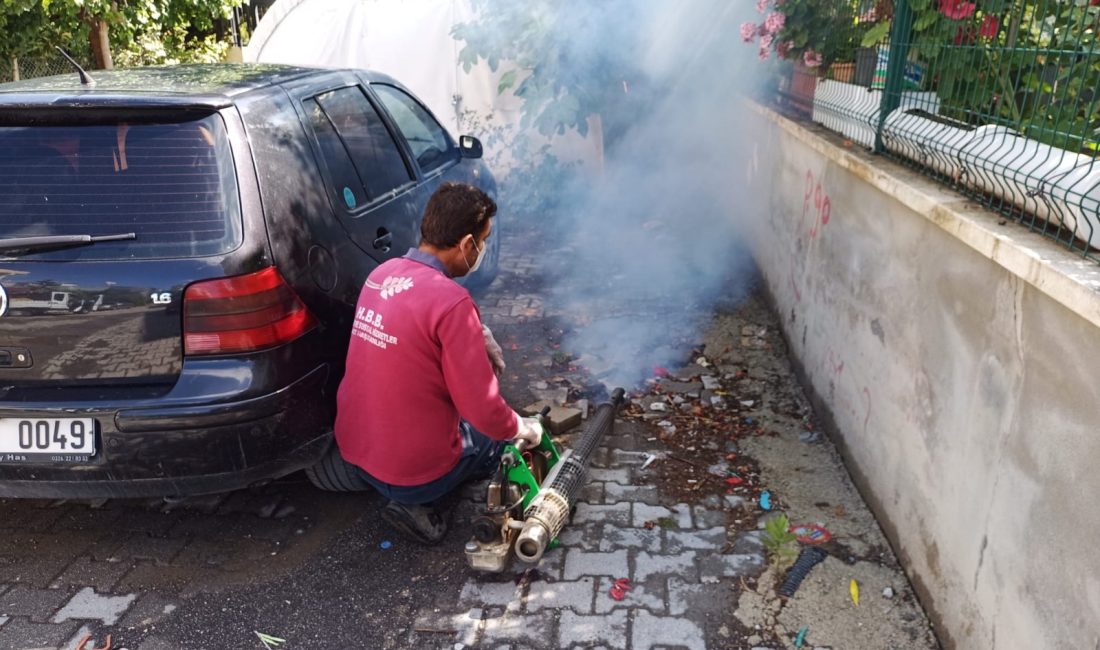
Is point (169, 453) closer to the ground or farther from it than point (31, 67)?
closer to the ground

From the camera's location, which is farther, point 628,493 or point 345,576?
point 628,493

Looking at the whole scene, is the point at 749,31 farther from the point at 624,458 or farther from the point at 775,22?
the point at 624,458

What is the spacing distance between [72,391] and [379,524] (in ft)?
4.45

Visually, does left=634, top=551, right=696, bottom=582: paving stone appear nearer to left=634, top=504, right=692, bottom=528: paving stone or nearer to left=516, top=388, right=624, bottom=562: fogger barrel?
left=634, top=504, right=692, bottom=528: paving stone

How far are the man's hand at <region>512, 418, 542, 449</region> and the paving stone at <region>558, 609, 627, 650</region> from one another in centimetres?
67

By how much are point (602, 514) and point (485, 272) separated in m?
2.47

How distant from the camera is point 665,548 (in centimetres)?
328

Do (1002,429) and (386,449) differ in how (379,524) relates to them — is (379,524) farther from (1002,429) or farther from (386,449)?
(1002,429)

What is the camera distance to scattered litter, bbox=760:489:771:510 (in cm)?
357

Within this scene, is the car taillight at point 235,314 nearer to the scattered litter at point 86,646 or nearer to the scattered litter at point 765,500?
the scattered litter at point 86,646

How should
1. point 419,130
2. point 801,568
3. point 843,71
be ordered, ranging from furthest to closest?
point 419,130 < point 843,71 < point 801,568

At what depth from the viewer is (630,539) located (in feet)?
10.9

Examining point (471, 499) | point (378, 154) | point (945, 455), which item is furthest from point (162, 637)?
point (945, 455)

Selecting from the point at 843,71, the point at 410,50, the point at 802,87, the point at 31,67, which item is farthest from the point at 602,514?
the point at 31,67
